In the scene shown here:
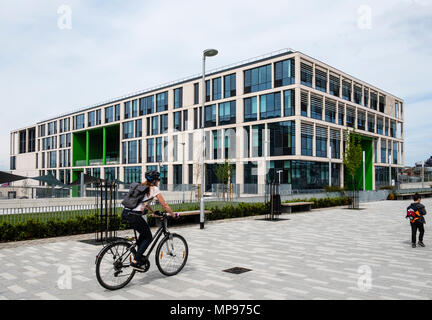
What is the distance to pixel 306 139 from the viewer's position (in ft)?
125

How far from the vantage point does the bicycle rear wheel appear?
18.0ft

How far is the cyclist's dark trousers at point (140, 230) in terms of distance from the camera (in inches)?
229

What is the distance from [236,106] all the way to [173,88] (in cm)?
1231

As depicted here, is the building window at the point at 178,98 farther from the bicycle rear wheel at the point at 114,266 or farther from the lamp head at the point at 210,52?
the bicycle rear wheel at the point at 114,266

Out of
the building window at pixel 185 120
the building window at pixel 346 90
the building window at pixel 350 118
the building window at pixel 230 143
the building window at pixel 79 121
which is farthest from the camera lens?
the building window at pixel 79 121

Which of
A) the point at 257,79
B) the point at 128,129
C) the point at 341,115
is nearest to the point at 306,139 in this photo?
the point at 257,79

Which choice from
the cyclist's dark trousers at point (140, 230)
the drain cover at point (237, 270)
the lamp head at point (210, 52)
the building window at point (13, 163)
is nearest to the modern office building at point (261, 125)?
the lamp head at point (210, 52)

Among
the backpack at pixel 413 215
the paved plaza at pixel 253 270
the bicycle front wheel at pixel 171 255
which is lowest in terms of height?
the paved plaza at pixel 253 270

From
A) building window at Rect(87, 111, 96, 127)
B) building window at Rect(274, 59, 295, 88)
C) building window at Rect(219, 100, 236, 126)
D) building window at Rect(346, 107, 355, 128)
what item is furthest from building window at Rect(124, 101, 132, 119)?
building window at Rect(346, 107, 355, 128)

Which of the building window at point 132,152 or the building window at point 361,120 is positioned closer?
the building window at point 361,120

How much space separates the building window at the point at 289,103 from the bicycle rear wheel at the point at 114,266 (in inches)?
1316

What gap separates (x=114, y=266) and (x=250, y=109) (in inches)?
1440
